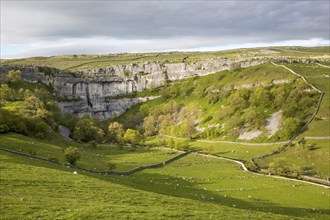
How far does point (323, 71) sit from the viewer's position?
173000 millimetres

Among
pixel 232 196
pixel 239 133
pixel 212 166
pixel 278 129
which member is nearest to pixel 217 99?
pixel 239 133

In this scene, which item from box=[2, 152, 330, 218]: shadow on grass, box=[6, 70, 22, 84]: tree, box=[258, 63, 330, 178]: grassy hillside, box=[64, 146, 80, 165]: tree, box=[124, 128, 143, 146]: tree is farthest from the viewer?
box=[6, 70, 22, 84]: tree

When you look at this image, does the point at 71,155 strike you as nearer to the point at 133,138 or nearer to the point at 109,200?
the point at 109,200

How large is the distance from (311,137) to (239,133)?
3173cm

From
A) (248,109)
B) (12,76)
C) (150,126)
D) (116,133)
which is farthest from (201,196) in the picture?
(12,76)

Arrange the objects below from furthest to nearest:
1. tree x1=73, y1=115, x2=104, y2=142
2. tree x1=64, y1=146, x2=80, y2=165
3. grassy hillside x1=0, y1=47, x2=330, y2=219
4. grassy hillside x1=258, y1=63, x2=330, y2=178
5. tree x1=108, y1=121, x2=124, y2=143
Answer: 1. tree x1=108, y1=121, x2=124, y2=143
2. tree x1=73, y1=115, x2=104, y2=142
3. grassy hillside x1=258, y1=63, x2=330, y2=178
4. tree x1=64, y1=146, x2=80, y2=165
5. grassy hillside x1=0, y1=47, x2=330, y2=219

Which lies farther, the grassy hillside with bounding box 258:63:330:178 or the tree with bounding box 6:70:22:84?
the tree with bounding box 6:70:22:84

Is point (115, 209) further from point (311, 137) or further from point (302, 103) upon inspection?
point (302, 103)

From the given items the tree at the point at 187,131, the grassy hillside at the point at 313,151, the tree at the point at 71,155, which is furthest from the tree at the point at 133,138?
the tree at the point at 71,155

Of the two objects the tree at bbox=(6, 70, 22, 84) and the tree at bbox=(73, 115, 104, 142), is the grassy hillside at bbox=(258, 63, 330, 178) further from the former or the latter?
the tree at bbox=(6, 70, 22, 84)

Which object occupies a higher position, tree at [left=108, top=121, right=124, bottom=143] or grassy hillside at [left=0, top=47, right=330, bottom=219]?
grassy hillside at [left=0, top=47, right=330, bottom=219]

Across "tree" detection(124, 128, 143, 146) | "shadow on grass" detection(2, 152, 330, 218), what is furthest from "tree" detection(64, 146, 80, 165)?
"tree" detection(124, 128, 143, 146)

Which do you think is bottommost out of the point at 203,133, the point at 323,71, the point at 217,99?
the point at 203,133

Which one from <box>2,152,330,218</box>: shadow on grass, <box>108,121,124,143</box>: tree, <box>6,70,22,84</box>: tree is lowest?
<box>108,121,124,143</box>: tree
